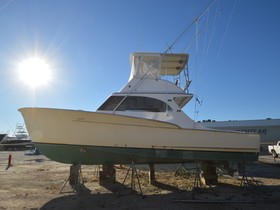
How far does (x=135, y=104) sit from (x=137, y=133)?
4.52ft

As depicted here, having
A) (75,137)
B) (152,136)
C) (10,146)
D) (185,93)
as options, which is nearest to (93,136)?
(75,137)

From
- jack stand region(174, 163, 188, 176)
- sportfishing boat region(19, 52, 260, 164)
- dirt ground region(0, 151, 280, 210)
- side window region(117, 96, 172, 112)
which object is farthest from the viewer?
jack stand region(174, 163, 188, 176)

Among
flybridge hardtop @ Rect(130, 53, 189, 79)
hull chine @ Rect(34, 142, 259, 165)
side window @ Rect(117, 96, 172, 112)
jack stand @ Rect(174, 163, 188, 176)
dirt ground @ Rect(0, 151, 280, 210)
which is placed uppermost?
flybridge hardtop @ Rect(130, 53, 189, 79)

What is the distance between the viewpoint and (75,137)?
938cm

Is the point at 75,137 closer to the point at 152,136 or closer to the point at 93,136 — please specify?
the point at 93,136

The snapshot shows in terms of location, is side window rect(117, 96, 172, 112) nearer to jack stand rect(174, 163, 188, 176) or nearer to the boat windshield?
the boat windshield

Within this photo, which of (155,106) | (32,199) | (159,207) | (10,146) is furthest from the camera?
(10,146)

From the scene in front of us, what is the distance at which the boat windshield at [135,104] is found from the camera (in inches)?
421

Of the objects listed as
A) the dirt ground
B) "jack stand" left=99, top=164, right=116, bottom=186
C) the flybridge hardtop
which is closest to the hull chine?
"jack stand" left=99, top=164, right=116, bottom=186

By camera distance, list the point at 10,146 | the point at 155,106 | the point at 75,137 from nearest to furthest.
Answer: the point at 75,137 → the point at 155,106 → the point at 10,146

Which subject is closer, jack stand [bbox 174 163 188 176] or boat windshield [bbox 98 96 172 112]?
boat windshield [bbox 98 96 172 112]

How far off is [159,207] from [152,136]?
104 inches

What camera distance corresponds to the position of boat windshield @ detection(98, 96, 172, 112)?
10.7 meters

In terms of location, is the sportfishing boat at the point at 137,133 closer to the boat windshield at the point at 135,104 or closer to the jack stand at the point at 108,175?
the boat windshield at the point at 135,104
